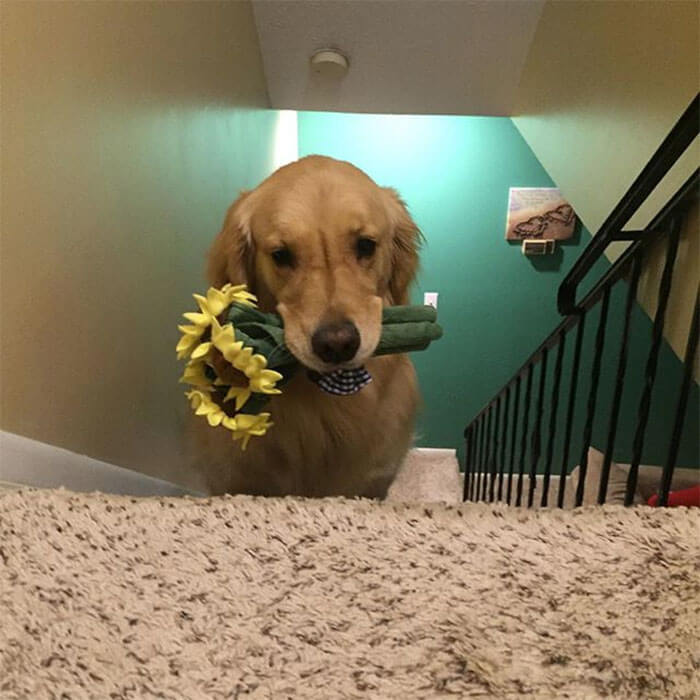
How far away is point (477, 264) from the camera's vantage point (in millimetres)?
3906

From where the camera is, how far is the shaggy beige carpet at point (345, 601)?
0.63 meters

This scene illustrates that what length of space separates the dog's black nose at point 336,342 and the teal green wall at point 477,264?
272 centimetres

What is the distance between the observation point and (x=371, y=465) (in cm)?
151

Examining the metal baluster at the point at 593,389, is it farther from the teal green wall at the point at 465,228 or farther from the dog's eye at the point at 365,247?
the teal green wall at the point at 465,228

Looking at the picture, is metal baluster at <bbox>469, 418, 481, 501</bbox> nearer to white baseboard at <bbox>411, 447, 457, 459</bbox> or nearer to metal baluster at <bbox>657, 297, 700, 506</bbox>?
white baseboard at <bbox>411, 447, 457, 459</bbox>

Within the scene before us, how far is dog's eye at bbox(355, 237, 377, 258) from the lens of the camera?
1.38 m

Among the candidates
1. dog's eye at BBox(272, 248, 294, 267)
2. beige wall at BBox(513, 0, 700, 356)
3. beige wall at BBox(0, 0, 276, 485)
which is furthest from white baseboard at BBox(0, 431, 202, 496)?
beige wall at BBox(513, 0, 700, 356)

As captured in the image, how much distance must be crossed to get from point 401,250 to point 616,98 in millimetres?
634

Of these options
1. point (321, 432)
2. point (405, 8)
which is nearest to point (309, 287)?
point (321, 432)

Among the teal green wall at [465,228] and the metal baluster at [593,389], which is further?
the teal green wall at [465,228]

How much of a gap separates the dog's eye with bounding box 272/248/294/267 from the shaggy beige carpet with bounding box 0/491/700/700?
0.71 metres

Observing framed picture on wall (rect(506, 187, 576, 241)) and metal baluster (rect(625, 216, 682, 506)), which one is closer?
metal baluster (rect(625, 216, 682, 506))

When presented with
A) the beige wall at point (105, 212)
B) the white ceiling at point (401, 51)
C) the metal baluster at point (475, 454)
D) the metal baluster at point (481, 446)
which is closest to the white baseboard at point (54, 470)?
the beige wall at point (105, 212)

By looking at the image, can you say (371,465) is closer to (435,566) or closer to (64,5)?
(435,566)
